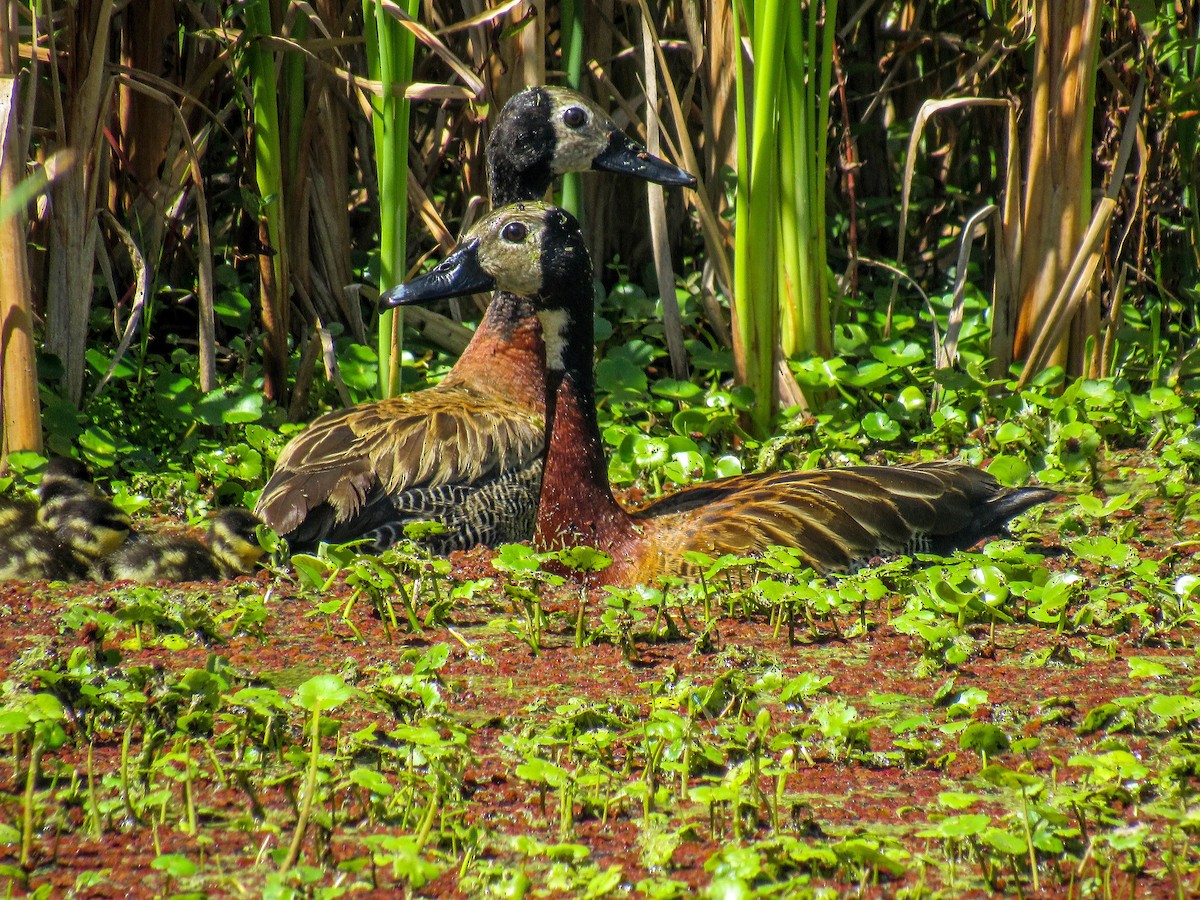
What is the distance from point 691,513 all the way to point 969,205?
390 cm

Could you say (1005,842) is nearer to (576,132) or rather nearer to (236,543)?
(236,543)

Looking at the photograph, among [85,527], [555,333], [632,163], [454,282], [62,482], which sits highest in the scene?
[632,163]

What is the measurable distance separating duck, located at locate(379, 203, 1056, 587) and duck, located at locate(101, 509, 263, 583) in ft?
2.88

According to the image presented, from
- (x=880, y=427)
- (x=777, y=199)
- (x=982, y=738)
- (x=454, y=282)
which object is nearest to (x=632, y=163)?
(x=777, y=199)

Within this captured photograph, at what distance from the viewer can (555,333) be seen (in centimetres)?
489

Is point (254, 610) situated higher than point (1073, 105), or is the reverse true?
point (1073, 105)

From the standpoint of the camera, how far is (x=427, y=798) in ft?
9.79

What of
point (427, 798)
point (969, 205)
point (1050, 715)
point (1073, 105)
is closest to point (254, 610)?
point (427, 798)

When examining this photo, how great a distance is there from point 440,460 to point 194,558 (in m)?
0.88

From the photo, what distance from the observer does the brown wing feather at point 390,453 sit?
15.9ft

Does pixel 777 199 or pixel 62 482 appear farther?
pixel 777 199

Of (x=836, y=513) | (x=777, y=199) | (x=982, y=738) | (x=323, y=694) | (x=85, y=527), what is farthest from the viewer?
(x=777, y=199)

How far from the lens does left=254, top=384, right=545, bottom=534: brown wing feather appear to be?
4.86 metres

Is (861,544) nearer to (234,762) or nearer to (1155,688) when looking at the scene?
(1155,688)
